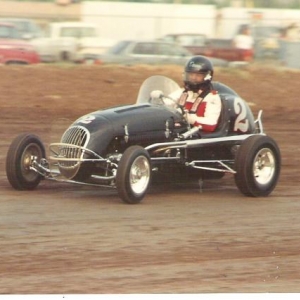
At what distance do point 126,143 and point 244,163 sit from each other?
46.5 inches

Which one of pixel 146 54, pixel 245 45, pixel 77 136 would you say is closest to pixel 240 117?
pixel 77 136

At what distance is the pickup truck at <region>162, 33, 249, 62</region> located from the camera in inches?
922

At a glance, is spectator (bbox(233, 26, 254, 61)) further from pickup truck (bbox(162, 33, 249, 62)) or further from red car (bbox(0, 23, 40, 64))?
red car (bbox(0, 23, 40, 64))

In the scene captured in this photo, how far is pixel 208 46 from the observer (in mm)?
24547

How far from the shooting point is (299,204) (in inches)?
384

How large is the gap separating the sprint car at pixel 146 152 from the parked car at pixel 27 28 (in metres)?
12.8

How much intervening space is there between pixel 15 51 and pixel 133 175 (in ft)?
41.6

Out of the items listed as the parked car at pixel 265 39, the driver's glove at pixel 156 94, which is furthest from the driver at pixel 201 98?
the parked car at pixel 265 39

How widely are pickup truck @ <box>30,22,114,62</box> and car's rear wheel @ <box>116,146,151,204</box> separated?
12942 millimetres

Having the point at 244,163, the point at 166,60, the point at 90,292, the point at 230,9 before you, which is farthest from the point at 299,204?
the point at 230,9

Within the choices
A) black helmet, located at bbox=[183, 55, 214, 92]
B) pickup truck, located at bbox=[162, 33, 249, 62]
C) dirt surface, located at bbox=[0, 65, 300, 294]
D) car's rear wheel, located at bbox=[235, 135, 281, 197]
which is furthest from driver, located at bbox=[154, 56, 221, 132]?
pickup truck, located at bbox=[162, 33, 249, 62]

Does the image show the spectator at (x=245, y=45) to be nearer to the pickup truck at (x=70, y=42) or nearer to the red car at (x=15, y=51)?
the pickup truck at (x=70, y=42)

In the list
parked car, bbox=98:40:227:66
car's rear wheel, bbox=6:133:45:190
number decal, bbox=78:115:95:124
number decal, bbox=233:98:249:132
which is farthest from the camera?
parked car, bbox=98:40:227:66

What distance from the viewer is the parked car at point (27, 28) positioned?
904 inches
